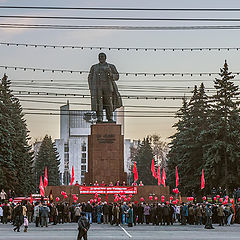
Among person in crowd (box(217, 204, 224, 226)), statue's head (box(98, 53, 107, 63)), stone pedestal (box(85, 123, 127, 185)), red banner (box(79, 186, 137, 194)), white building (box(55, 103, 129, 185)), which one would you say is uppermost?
white building (box(55, 103, 129, 185))

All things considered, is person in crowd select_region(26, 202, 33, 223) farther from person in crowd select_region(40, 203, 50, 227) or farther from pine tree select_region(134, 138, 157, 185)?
pine tree select_region(134, 138, 157, 185)

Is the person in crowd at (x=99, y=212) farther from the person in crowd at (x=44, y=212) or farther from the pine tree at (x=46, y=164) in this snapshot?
the pine tree at (x=46, y=164)

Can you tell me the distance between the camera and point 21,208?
2703 centimetres

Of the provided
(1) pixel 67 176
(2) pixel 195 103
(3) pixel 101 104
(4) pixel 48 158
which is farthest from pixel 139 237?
(1) pixel 67 176

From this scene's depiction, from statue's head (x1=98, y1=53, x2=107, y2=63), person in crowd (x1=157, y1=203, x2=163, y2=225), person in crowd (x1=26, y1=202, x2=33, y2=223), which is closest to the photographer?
person in crowd (x1=157, y1=203, x2=163, y2=225)

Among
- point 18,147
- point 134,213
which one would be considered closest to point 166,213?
point 134,213

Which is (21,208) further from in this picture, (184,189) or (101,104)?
(184,189)

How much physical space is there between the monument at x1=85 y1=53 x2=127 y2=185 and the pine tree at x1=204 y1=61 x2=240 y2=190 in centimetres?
1109

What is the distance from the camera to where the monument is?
38781mm

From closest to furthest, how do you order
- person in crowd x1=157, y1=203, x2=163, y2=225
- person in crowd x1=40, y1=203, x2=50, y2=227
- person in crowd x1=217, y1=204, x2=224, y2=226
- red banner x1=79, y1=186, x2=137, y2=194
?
person in crowd x1=40, y1=203, x2=50, y2=227, person in crowd x1=217, y1=204, x2=224, y2=226, person in crowd x1=157, y1=203, x2=163, y2=225, red banner x1=79, y1=186, x2=137, y2=194

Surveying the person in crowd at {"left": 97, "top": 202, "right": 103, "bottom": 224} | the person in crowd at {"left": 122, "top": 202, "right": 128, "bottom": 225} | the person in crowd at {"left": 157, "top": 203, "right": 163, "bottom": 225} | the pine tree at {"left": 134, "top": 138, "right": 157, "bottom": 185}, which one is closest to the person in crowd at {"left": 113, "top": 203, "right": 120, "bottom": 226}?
the person in crowd at {"left": 122, "top": 202, "right": 128, "bottom": 225}

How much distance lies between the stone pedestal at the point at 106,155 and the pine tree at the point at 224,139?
11023 mm

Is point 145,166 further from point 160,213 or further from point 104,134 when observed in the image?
point 160,213

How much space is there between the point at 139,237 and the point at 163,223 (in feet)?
36.5
